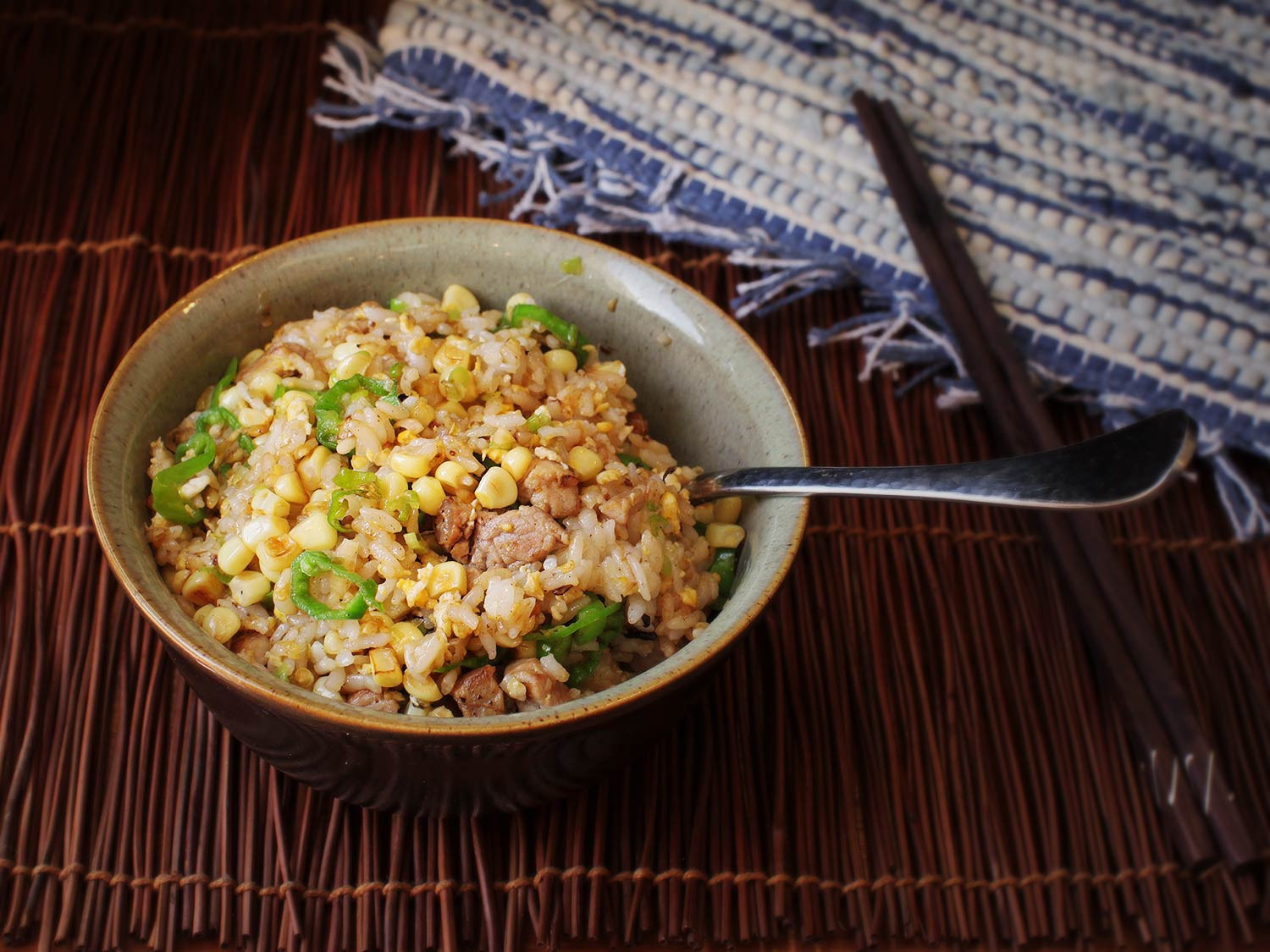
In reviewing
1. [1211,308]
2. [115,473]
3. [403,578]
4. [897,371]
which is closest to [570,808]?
[403,578]

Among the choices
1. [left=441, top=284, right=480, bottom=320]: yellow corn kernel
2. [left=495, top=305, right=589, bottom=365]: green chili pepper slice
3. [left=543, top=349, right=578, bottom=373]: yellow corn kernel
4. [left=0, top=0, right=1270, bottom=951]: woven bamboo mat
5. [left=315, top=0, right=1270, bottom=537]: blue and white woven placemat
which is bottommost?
[left=0, top=0, right=1270, bottom=951]: woven bamboo mat

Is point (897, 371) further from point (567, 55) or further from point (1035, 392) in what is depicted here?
point (567, 55)

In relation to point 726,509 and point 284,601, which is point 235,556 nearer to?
point 284,601

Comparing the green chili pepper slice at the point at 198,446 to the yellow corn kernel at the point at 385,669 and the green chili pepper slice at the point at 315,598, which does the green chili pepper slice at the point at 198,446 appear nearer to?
the green chili pepper slice at the point at 315,598

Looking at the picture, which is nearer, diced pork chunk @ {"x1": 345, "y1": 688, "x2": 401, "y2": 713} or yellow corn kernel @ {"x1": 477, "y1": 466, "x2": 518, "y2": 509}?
diced pork chunk @ {"x1": 345, "y1": 688, "x2": 401, "y2": 713}

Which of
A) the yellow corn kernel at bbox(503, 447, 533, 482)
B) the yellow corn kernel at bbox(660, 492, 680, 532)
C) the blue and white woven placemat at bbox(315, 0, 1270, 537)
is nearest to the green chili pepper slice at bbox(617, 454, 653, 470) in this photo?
the yellow corn kernel at bbox(660, 492, 680, 532)

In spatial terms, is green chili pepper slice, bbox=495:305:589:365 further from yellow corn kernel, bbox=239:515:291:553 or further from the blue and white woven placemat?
the blue and white woven placemat

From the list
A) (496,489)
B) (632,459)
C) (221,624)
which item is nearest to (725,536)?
(632,459)
